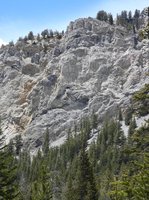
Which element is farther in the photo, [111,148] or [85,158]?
[111,148]

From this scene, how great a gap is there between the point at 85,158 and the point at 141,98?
38802 mm

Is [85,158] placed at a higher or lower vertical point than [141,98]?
lower

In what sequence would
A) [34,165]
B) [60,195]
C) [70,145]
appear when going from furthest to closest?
[70,145] < [34,165] < [60,195]

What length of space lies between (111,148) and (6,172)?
160 meters

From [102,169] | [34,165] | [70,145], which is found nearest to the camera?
[102,169]

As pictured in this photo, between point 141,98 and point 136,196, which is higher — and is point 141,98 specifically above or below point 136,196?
above

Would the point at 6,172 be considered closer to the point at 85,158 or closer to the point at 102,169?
the point at 85,158

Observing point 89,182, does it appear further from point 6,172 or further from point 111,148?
point 111,148

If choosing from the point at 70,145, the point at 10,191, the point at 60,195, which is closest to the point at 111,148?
the point at 70,145

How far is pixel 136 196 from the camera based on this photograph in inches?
740

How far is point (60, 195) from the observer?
11906 cm

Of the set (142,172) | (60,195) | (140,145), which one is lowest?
(60,195)

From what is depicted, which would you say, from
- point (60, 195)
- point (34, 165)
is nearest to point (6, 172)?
point (60, 195)

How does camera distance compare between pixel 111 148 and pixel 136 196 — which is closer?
pixel 136 196
